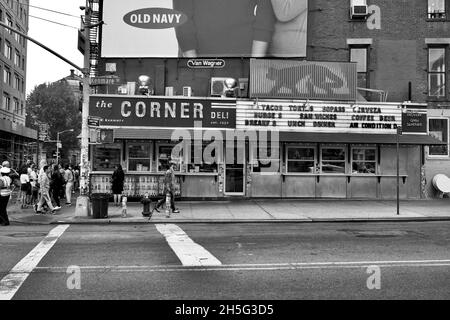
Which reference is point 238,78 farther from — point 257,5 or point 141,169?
point 141,169

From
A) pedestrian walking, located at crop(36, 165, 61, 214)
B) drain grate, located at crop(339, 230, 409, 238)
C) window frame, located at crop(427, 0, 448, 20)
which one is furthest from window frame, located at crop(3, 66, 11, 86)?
drain grate, located at crop(339, 230, 409, 238)

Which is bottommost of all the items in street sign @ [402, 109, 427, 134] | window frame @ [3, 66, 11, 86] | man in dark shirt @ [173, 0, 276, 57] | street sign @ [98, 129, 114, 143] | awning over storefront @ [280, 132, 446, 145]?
street sign @ [98, 129, 114, 143]

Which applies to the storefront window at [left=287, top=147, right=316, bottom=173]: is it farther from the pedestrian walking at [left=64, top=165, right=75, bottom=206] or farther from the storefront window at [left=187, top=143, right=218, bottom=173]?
the pedestrian walking at [left=64, top=165, right=75, bottom=206]

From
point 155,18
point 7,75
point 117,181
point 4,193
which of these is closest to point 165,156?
point 117,181

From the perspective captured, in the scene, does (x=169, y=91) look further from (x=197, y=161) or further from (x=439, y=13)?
(x=439, y=13)

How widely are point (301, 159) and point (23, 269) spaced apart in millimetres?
15193

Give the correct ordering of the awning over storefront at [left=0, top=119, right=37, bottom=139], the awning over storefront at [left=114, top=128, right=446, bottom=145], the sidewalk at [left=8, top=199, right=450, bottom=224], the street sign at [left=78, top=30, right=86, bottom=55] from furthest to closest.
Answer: the awning over storefront at [left=0, top=119, right=37, bottom=139]
the awning over storefront at [left=114, top=128, right=446, bottom=145]
the street sign at [left=78, top=30, right=86, bottom=55]
the sidewalk at [left=8, top=199, right=450, bottom=224]

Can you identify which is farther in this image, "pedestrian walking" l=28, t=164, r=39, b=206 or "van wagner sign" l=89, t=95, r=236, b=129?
"van wagner sign" l=89, t=95, r=236, b=129

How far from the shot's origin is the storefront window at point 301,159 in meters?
21.2

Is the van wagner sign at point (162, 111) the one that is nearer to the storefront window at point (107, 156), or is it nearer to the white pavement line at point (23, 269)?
the storefront window at point (107, 156)

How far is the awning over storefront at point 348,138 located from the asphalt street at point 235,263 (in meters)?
7.48

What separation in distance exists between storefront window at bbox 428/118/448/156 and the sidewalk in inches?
115

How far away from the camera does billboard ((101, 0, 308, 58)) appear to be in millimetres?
22328

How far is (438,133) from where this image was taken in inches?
880
